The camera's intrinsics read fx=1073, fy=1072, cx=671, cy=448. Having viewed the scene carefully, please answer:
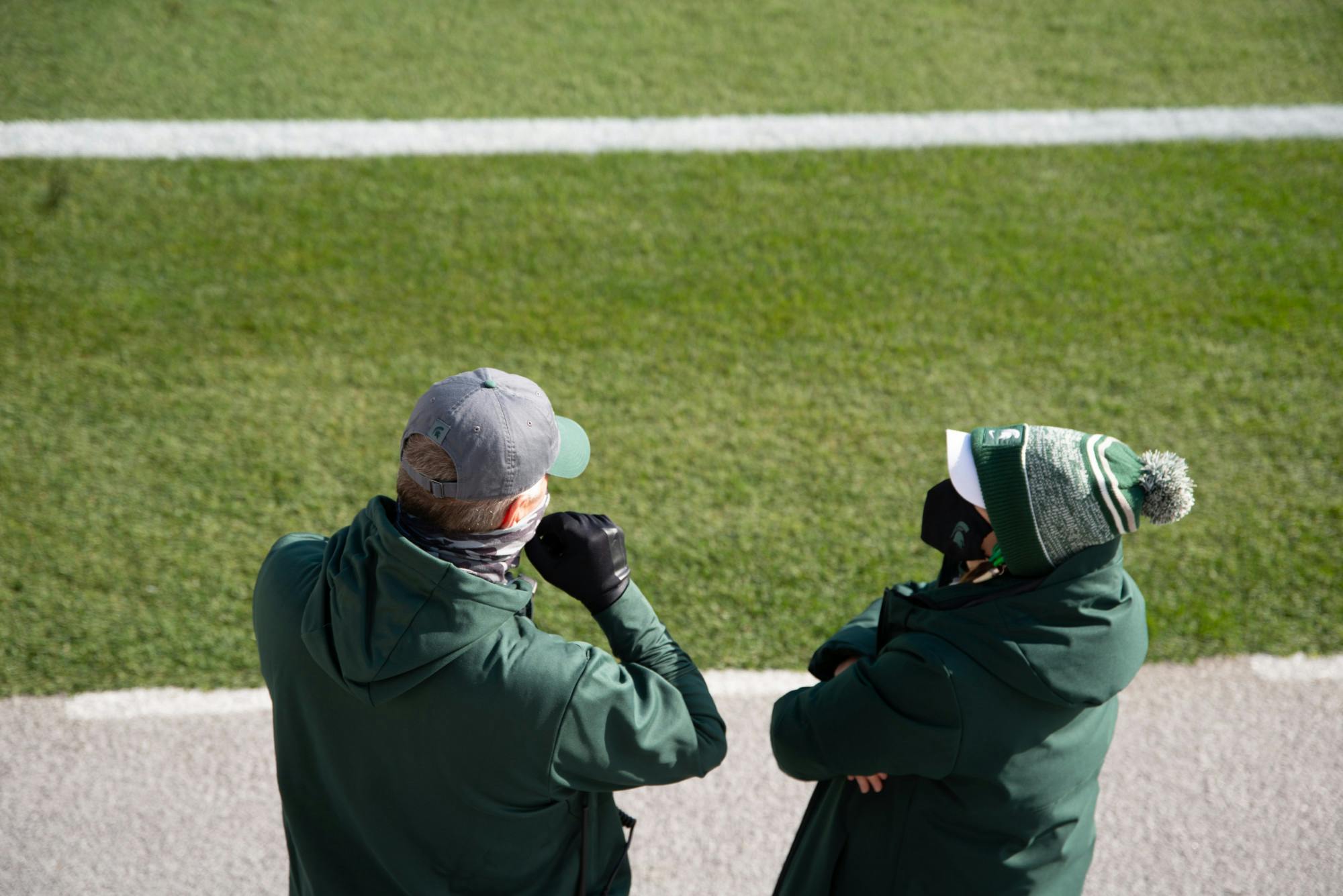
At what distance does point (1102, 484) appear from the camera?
1.85 meters

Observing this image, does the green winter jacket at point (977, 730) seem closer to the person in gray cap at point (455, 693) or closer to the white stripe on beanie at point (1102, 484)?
the white stripe on beanie at point (1102, 484)

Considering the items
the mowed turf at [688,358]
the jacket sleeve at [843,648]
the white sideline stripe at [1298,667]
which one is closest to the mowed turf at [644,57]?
the mowed turf at [688,358]

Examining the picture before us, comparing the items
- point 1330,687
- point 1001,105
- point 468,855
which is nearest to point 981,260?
point 1001,105

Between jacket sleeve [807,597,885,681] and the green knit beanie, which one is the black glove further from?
the green knit beanie

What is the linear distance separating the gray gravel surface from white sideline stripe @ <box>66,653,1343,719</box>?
0.02m

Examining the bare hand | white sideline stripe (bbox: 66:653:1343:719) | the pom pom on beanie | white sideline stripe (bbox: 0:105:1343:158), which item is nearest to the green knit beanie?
the pom pom on beanie

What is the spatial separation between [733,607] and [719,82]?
14.6ft

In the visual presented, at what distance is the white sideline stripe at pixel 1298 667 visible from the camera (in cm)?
391

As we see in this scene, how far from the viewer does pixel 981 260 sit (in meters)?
5.91

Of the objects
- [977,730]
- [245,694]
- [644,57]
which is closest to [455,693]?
[977,730]

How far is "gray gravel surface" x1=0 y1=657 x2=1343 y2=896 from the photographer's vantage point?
126 inches

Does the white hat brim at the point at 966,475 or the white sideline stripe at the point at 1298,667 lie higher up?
the white hat brim at the point at 966,475

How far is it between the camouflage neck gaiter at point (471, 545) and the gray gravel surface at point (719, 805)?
1694 millimetres

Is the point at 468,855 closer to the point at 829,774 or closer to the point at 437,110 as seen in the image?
the point at 829,774
